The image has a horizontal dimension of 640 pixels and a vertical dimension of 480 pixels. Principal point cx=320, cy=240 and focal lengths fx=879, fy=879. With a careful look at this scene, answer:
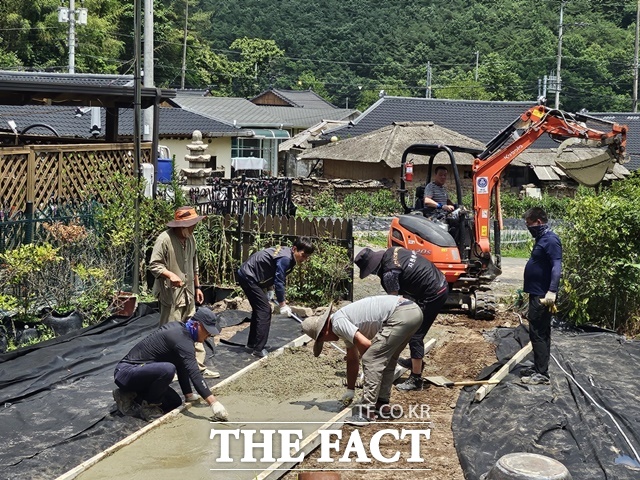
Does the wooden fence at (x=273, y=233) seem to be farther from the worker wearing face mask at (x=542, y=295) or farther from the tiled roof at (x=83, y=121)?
the tiled roof at (x=83, y=121)

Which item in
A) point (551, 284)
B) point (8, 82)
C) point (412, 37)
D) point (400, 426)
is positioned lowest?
point (400, 426)

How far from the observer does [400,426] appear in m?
7.95

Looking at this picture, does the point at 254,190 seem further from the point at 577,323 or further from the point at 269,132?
the point at 269,132

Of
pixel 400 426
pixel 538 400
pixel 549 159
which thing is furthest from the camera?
pixel 549 159

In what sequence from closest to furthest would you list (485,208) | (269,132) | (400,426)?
1. (400,426)
2. (485,208)
3. (269,132)

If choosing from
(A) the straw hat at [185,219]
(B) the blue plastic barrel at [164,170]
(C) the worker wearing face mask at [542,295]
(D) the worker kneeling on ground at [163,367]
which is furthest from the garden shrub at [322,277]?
(B) the blue plastic barrel at [164,170]

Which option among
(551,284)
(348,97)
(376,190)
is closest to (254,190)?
(551,284)

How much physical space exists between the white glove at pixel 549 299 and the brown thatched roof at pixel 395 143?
76.8 ft

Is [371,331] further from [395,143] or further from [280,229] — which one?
[395,143]

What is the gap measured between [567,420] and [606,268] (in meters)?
4.52

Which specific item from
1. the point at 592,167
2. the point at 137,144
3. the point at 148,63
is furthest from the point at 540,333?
Answer: the point at 148,63

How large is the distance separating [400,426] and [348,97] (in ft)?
257

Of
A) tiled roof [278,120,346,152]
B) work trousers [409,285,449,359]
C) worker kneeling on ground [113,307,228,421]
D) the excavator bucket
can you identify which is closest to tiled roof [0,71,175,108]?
worker kneeling on ground [113,307,228,421]

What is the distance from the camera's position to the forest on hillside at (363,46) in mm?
55625
